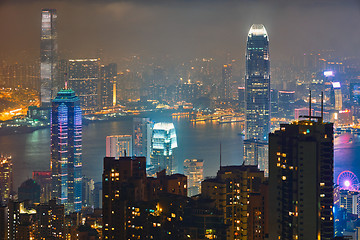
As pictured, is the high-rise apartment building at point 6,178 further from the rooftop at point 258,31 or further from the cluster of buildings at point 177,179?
the rooftop at point 258,31

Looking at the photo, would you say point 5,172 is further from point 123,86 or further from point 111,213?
point 111,213

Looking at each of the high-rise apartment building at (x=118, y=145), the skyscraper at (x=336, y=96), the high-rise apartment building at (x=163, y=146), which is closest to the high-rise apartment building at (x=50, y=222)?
the high-rise apartment building at (x=163, y=146)

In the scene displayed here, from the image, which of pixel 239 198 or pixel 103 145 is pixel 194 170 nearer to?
pixel 103 145

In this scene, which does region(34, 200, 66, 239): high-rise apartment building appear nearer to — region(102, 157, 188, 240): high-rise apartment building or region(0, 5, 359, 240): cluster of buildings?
region(0, 5, 359, 240): cluster of buildings

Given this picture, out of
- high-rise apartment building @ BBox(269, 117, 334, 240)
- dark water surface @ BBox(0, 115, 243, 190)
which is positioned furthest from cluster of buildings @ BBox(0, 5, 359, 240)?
dark water surface @ BBox(0, 115, 243, 190)

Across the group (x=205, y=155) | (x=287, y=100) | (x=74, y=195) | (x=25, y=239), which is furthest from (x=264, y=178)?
(x=287, y=100)

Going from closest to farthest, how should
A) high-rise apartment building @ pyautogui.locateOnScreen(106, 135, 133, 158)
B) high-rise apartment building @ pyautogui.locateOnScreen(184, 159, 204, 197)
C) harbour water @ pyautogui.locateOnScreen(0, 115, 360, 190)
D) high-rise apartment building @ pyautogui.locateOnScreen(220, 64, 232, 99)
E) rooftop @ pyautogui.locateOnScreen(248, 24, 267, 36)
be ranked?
high-rise apartment building @ pyautogui.locateOnScreen(184, 159, 204, 197)
harbour water @ pyautogui.locateOnScreen(0, 115, 360, 190)
high-rise apartment building @ pyautogui.locateOnScreen(106, 135, 133, 158)
rooftop @ pyautogui.locateOnScreen(248, 24, 267, 36)
high-rise apartment building @ pyautogui.locateOnScreen(220, 64, 232, 99)
